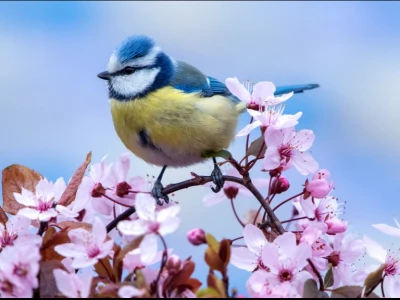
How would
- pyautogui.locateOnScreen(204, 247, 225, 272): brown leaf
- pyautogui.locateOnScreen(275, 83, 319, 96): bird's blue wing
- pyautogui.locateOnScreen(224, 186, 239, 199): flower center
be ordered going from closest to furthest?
pyautogui.locateOnScreen(204, 247, 225, 272): brown leaf → pyautogui.locateOnScreen(224, 186, 239, 199): flower center → pyautogui.locateOnScreen(275, 83, 319, 96): bird's blue wing

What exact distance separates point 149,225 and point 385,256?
0.56 metres

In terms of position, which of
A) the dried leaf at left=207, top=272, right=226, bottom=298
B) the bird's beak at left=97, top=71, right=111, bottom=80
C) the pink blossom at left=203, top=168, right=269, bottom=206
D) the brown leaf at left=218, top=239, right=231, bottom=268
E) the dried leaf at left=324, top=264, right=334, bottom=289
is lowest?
the pink blossom at left=203, top=168, right=269, bottom=206

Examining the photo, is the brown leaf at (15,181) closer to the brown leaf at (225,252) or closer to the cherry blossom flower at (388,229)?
the brown leaf at (225,252)

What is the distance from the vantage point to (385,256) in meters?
1.34

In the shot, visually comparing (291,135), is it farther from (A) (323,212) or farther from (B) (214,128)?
(B) (214,128)

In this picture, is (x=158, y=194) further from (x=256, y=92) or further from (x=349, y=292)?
(x=349, y=292)

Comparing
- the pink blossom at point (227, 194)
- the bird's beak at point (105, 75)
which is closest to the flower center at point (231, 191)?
the pink blossom at point (227, 194)

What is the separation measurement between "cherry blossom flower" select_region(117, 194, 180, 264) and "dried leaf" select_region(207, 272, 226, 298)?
98mm

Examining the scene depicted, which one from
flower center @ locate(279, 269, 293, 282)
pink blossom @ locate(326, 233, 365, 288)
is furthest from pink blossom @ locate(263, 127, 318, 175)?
flower center @ locate(279, 269, 293, 282)

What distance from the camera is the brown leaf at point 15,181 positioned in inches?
56.5

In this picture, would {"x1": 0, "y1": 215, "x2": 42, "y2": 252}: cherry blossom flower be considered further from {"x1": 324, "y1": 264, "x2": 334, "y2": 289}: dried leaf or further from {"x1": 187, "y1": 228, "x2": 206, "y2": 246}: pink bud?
{"x1": 324, "y1": 264, "x2": 334, "y2": 289}: dried leaf

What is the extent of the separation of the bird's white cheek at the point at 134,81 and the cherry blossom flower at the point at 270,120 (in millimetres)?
1040

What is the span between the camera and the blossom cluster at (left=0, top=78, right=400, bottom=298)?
1.05 meters

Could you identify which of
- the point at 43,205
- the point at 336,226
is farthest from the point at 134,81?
the point at 336,226
